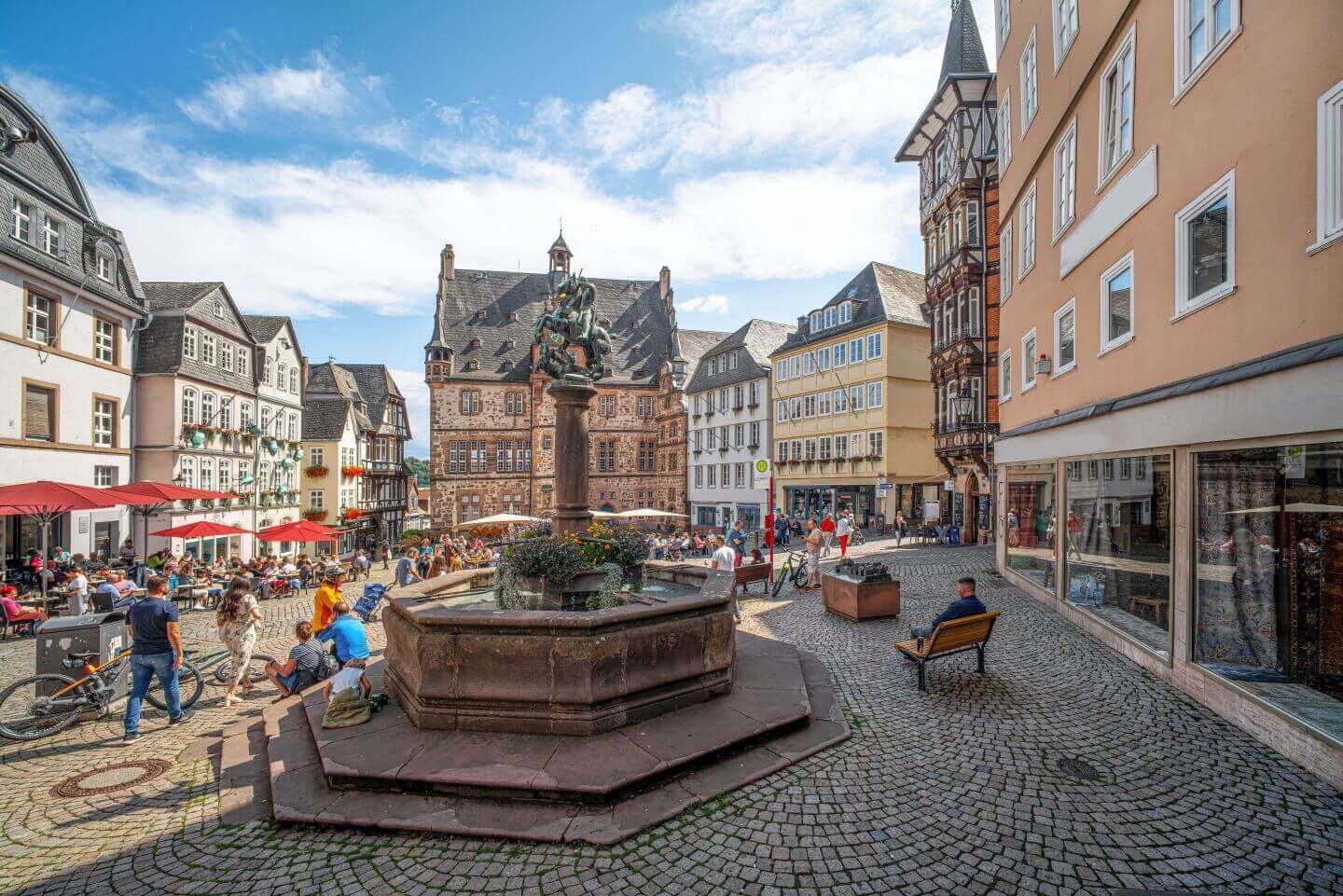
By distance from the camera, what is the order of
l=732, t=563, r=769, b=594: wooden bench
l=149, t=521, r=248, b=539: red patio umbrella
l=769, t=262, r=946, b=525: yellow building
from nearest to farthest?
l=732, t=563, r=769, b=594: wooden bench < l=149, t=521, r=248, b=539: red patio umbrella < l=769, t=262, r=946, b=525: yellow building

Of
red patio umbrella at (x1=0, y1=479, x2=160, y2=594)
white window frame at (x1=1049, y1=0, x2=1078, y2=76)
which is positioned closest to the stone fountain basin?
red patio umbrella at (x1=0, y1=479, x2=160, y2=594)

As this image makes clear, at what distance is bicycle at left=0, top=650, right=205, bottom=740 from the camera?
22.1 ft

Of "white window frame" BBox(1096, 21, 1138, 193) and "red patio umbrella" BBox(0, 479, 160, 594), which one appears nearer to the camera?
"white window frame" BBox(1096, 21, 1138, 193)

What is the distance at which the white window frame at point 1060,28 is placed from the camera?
36.8ft

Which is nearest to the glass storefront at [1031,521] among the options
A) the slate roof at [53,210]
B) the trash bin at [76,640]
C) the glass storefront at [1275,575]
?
the glass storefront at [1275,575]

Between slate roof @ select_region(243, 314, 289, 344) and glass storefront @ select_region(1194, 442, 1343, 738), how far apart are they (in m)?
37.4

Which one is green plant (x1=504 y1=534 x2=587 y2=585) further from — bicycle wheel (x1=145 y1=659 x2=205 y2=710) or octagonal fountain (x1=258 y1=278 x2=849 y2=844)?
bicycle wheel (x1=145 y1=659 x2=205 y2=710)

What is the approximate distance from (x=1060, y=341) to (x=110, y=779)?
15206 mm

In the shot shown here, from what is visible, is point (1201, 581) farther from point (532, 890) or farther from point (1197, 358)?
point (532, 890)

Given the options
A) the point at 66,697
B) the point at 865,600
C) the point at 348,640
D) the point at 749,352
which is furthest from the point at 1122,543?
the point at 749,352

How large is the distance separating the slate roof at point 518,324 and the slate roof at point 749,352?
563 cm

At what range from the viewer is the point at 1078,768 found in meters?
5.26

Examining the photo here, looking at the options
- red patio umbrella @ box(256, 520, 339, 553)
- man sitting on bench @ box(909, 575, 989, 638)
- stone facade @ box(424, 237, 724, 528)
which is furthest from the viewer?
stone facade @ box(424, 237, 724, 528)

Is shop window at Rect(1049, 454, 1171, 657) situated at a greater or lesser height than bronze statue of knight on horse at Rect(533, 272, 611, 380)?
lesser
